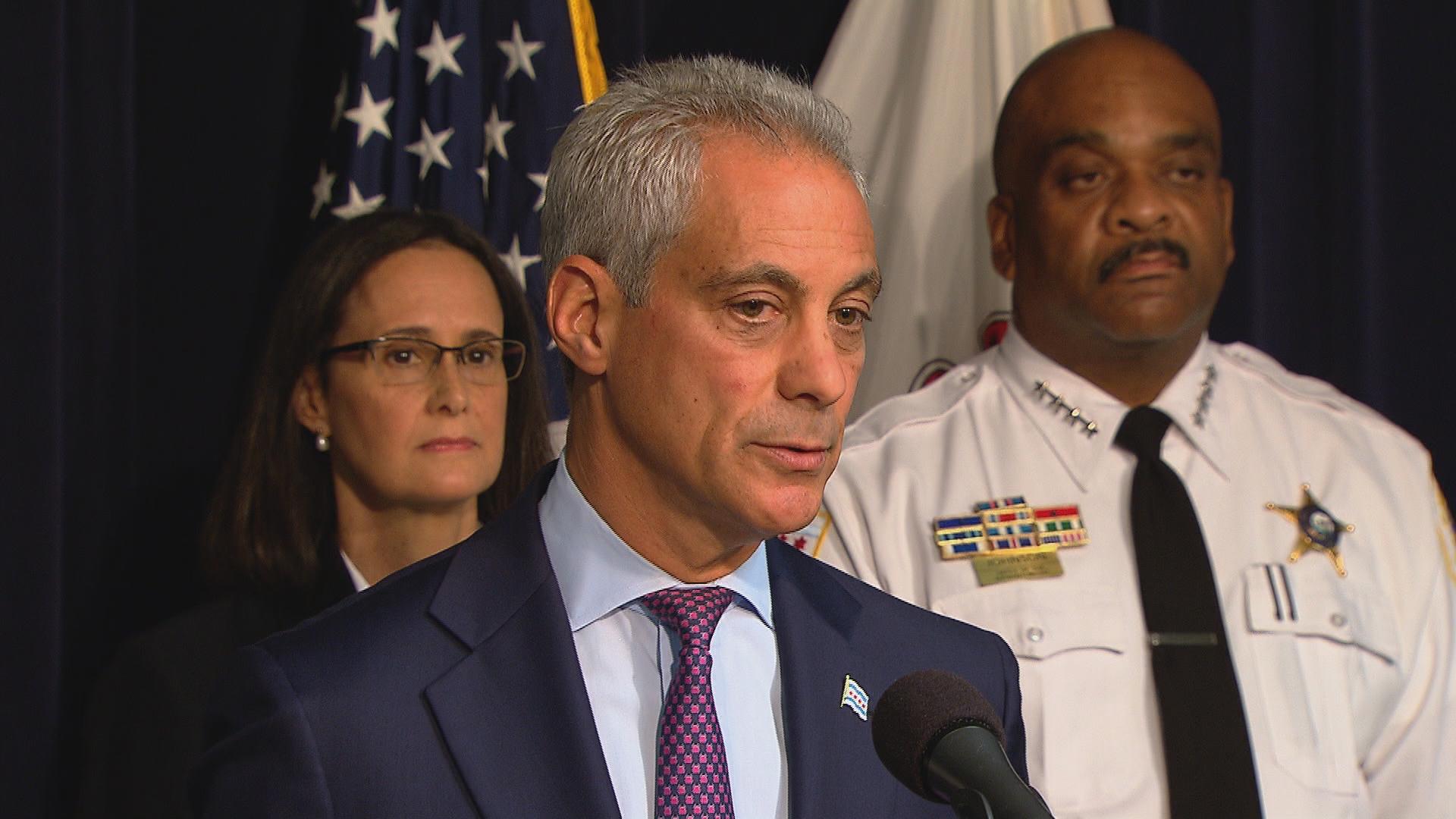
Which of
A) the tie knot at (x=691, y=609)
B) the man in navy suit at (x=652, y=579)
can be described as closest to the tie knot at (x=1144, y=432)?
the man in navy suit at (x=652, y=579)

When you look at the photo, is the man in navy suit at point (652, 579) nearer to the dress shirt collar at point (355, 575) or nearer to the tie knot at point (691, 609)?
the tie knot at point (691, 609)

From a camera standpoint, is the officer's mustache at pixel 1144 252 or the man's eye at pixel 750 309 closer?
the man's eye at pixel 750 309

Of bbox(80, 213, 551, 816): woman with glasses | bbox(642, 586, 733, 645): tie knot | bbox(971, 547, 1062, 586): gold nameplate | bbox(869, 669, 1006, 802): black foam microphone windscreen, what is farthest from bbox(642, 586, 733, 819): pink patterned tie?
bbox(971, 547, 1062, 586): gold nameplate

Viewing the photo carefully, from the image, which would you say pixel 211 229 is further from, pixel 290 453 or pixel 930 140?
pixel 930 140

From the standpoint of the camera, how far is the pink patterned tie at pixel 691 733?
146 cm

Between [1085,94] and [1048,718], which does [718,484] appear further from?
[1085,94]

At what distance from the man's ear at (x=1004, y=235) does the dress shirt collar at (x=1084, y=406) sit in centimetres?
16

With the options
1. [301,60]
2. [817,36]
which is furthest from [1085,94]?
[301,60]

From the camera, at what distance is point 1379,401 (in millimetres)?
3404

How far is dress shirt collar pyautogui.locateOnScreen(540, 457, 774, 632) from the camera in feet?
5.15

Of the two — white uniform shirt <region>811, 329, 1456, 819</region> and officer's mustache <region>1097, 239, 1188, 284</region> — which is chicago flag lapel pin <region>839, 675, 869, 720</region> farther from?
Answer: officer's mustache <region>1097, 239, 1188, 284</region>

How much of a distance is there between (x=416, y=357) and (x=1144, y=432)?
48.6 inches

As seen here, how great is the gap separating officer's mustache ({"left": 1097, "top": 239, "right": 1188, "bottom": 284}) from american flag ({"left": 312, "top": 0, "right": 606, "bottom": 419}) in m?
1.00

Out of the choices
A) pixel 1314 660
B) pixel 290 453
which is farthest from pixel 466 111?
pixel 1314 660
